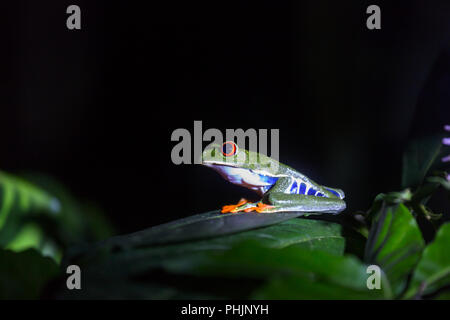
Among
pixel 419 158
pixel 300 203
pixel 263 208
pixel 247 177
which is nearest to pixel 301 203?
pixel 300 203

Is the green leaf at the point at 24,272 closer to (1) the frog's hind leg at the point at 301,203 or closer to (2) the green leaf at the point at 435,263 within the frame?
(1) the frog's hind leg at the point at 301,203

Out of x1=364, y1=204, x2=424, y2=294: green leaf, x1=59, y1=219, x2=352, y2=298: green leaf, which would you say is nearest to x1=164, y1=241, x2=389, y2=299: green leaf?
x1=59, y1=219, x2=352, y2=298: green leaf

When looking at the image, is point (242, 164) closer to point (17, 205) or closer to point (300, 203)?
point (300, 203)

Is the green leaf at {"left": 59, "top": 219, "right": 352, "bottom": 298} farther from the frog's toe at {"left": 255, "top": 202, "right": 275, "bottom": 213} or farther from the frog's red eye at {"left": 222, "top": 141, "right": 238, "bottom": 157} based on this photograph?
the frog's red eye at {"left": 222, "top": 141, "right": 238, "bottom": 157}

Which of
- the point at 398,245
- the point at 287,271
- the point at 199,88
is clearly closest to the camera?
the point at 287,271

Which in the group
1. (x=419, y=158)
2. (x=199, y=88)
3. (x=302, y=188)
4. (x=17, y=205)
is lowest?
(x=17, y=205)

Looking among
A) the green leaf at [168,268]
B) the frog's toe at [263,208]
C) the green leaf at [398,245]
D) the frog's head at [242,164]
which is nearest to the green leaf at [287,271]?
the green leaf at [168,268]
